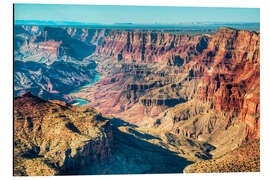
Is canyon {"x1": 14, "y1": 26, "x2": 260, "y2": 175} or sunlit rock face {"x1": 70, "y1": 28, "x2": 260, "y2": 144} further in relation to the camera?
sunlit rock face {"x1": 70, "y1": 28, "x2": 260, "y2": 144}

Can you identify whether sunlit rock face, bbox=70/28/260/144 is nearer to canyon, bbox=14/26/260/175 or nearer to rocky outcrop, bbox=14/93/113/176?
canyon, bbox=14/26/260/175

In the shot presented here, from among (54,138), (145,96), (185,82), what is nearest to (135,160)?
(54,138)

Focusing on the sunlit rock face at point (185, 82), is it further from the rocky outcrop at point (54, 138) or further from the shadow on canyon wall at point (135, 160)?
the rocky outcrop at point (54, 138)

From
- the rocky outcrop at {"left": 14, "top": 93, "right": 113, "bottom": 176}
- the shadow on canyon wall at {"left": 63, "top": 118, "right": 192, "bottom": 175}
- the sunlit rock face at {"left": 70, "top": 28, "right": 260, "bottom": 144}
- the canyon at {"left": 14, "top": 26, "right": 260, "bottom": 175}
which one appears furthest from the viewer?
the sunlit rock face at {"left": 70, "top": 28, "right": 260, "bottom": 144}

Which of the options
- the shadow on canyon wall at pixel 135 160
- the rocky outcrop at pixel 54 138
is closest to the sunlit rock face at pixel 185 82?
the shadow on canyon wall at pixel 135 160

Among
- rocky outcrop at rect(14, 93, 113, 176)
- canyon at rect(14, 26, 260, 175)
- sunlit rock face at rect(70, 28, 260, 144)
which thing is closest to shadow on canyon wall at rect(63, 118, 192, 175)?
canyon at rect(14, 26, 260, 175)

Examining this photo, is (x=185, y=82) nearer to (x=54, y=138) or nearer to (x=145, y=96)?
(x=145, y=96)

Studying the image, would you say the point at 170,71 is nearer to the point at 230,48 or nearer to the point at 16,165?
the point at 230,48
